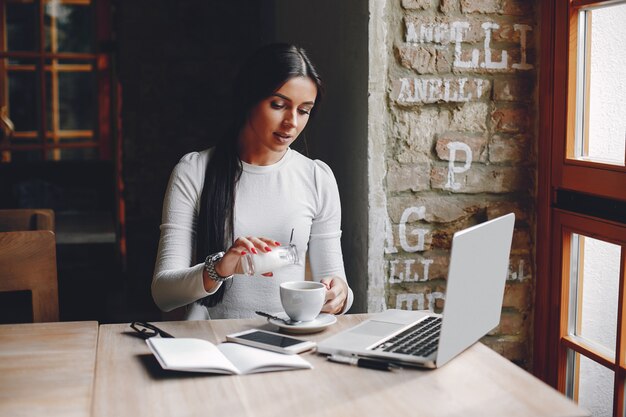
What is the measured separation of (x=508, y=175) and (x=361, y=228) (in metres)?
0.49

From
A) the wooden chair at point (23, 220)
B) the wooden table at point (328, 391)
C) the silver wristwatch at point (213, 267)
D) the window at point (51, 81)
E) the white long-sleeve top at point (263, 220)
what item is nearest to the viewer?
the wooden table at point (328, 391)

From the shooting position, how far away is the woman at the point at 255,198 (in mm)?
2053

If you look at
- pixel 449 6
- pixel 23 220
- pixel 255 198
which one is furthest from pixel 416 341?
pixel 23 220

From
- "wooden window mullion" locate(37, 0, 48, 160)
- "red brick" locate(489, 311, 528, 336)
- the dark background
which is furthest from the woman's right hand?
"wooden window mullion" locate(37, 0, 48, 160)

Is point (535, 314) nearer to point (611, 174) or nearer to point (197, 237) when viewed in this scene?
point (611, 174)

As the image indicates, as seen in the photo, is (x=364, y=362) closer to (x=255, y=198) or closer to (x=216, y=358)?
(x=216, y=358)

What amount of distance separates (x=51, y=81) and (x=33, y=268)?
13.5 ft

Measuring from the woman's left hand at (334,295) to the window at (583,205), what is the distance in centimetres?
71

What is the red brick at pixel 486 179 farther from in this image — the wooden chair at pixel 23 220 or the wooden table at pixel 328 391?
the wooden chair at pixel 23 220

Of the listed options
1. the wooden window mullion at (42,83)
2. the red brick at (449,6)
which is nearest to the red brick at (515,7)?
the red brick at (449,6)

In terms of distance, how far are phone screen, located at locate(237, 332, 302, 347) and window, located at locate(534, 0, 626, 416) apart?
0.94m

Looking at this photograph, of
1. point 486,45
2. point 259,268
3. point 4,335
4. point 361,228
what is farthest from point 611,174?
point 4,335

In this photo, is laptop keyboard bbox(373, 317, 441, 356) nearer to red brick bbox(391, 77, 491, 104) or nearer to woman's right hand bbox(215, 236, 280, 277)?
woman's right hand bbox(215, 236, 280, 277)

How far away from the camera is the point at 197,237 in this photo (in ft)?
6.83
